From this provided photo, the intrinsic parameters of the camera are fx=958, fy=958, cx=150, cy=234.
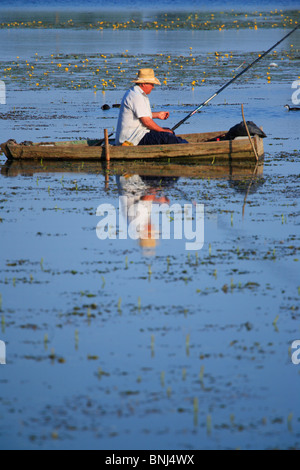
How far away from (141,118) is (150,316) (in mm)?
7320

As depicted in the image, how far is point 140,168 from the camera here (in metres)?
14.6

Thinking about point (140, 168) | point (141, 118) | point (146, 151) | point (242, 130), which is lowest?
point (140, 168)

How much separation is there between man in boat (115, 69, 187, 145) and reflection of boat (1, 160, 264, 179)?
0.37 metres

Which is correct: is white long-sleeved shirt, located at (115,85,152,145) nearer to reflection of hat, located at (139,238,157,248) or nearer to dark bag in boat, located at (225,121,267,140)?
dark bag in boat, located at (225,121,267,140)

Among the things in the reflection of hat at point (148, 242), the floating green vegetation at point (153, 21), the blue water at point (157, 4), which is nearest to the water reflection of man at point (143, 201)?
the reflection of hat at point (148, 242)

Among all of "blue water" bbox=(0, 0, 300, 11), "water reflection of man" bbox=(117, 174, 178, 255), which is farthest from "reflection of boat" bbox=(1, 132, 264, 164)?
"blue water" bbox=(0, 0, 300, 11)

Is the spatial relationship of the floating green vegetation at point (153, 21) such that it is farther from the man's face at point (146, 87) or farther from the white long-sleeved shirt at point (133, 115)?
the man's face at point (146, 87)

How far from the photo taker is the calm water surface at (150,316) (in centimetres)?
581

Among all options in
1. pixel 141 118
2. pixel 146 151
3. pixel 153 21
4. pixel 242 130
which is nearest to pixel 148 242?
pixel 141 118

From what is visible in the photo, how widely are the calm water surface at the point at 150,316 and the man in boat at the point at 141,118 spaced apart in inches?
29.9

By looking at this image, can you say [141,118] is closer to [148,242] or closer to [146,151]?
[146,151]

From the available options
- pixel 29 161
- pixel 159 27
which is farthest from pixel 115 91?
pixel 159 27

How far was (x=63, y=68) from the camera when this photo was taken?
3206cm

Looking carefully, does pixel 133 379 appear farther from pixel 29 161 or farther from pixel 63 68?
pixel 63 68
